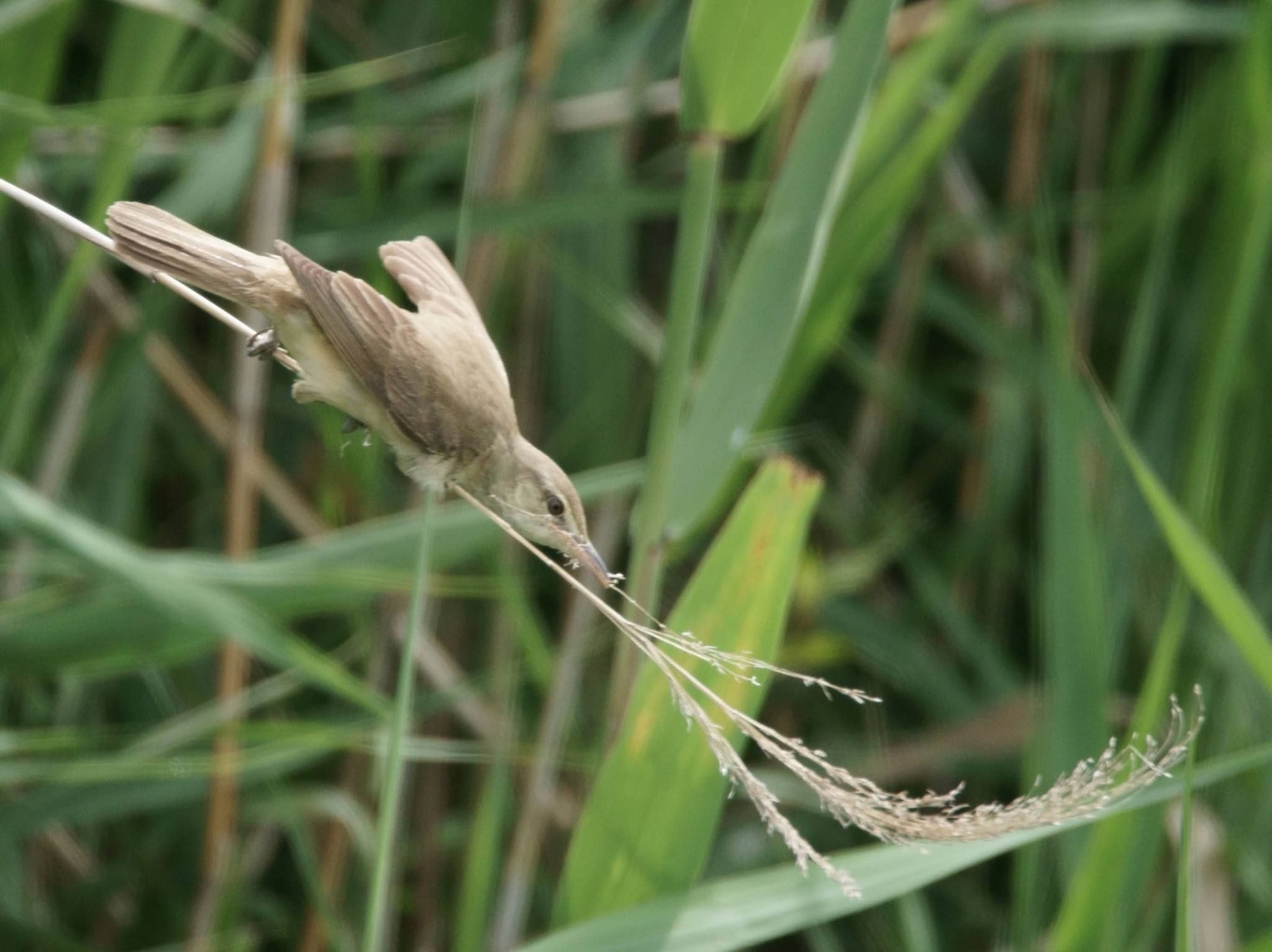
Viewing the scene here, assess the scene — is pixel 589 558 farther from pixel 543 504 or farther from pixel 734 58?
pixel 734 58

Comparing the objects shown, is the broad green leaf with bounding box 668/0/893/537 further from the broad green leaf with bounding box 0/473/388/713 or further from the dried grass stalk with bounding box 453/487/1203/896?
the broad green leaf with bounding box 0/473/388/713

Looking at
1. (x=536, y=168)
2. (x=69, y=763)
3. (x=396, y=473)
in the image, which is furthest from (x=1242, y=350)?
(x=69, y=763)

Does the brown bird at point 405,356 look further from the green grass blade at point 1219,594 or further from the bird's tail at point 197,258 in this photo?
the green grass blade at point 1219,594

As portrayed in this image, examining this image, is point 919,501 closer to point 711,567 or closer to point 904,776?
point 904,776

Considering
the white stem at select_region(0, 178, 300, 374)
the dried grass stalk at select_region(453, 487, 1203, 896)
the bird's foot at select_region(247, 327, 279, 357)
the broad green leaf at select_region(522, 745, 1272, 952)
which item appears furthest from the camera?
the bird's foot at select_region(247, 327, 279, 357)

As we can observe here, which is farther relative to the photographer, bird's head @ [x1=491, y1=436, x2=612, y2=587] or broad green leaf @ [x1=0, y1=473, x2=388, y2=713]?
broad green leaf @ [x1=0, y1=473, x2=388, y2=713]

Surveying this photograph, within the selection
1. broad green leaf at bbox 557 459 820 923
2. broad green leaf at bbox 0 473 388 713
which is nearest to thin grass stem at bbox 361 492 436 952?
broad green leaf at bbox 557 459 820 923

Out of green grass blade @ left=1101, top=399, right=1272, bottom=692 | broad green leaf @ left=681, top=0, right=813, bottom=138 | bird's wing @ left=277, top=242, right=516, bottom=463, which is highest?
broad green leaf @ left=681, top=0, right=813, bottom=138

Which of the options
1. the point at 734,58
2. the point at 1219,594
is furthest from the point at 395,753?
the point at 1219,594
